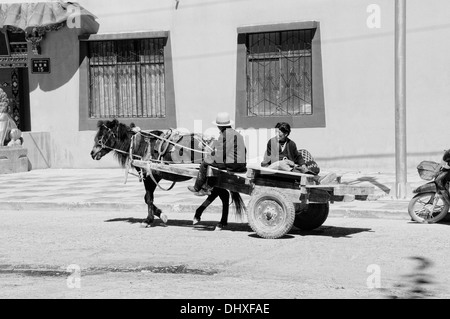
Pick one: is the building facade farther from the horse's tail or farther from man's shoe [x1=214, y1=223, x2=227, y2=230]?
the horse's tail

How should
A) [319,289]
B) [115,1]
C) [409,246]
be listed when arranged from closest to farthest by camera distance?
1. [319,289]
2. [409,246]
3. [115,1]

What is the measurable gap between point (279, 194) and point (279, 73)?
985 centimetres

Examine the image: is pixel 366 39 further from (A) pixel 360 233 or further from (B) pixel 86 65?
(A) pixel 360 233

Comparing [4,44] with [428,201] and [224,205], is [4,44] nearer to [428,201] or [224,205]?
[224,205]

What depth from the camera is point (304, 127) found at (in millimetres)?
20500

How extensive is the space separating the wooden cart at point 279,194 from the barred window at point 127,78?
10399 mm

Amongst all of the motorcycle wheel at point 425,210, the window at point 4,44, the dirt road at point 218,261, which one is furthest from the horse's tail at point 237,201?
the window at point 4,44

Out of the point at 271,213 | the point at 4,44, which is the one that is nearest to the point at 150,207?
the point at 271,213

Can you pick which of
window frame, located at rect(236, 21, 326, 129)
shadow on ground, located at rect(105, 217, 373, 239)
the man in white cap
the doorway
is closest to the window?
the doorway

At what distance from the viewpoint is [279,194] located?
448 inches

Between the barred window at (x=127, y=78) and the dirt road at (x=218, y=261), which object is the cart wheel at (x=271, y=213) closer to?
the dirt road at (x=218, y=261)

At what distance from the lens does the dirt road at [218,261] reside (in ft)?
27.0
